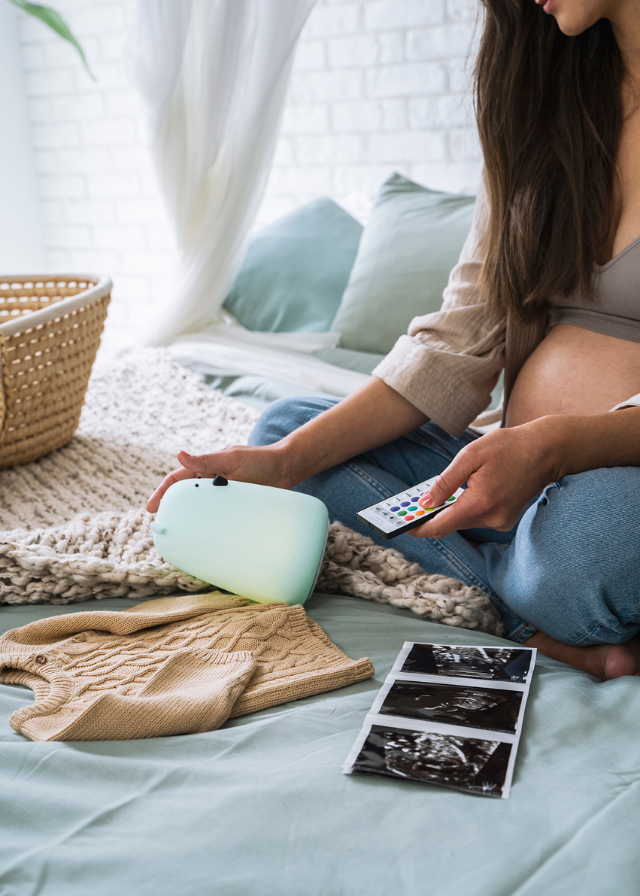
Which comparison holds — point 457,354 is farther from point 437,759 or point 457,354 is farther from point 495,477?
point 437,759

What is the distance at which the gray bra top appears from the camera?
0.83 m

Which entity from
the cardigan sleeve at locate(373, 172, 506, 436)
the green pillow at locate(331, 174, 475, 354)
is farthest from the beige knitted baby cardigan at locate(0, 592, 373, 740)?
the green pillow at locate(331, 174, 475, 354)

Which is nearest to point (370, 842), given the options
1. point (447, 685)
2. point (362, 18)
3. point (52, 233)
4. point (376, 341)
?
point (447, 685)

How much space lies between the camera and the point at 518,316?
36.7 inches

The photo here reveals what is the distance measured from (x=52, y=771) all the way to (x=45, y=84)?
287cm

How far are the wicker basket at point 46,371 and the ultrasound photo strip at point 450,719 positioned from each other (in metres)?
0.75

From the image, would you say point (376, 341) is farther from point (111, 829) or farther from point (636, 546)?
point (111, 829)

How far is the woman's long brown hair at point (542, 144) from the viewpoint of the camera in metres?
0.89

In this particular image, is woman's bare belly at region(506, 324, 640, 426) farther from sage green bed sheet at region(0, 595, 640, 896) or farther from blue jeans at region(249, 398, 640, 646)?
sage green bed sheet at region(0, 595, 640, 896)

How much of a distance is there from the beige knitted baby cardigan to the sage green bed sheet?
2cm

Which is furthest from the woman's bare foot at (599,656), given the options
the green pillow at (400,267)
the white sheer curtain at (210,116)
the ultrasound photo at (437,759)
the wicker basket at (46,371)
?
the white sheer curtain at (210,116)

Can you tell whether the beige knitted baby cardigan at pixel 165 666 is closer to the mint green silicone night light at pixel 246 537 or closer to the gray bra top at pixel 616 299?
the mint green silicone night light at pixel 246 537

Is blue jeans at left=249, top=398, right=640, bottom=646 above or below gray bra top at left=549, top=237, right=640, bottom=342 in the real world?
below

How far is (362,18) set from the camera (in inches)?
82.0
